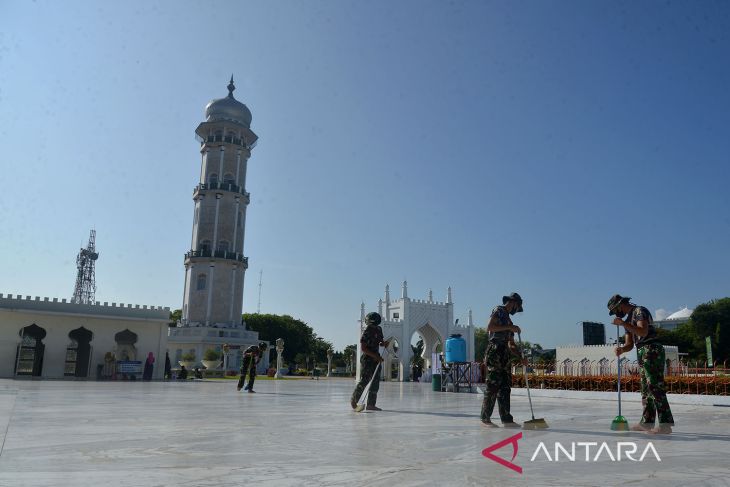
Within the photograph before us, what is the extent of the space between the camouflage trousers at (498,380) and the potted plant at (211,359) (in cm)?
4228

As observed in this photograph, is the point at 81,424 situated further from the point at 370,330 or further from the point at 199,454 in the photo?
the point at 370,330

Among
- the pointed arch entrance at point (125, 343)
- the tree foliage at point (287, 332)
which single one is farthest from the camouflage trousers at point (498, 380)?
the tree foliage at point (287, 332)

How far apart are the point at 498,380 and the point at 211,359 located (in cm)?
4244

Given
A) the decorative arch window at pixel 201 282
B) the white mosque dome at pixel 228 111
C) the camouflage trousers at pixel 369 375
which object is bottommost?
the camouflage trousers at pixel 369 375

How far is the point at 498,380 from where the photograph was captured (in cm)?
657

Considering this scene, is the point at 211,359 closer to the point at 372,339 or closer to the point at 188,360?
the point at 188,360

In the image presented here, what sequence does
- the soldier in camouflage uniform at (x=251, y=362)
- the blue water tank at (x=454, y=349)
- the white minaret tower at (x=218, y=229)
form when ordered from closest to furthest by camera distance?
the soldier in camouflage uniform at (x=251, y=362), the blue water tank at (x=454, y=349), the white minaret tower at (x=218, y=229)

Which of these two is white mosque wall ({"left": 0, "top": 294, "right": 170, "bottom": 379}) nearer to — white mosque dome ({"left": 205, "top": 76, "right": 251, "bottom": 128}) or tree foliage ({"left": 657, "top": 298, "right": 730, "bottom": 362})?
white mosque dome ({"left": 205, "top": 76, "right": 251, "bottom": 128})

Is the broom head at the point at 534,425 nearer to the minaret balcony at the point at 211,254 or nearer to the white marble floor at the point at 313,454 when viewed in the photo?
the white marble floor at the point at 313,454

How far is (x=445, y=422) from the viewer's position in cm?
694

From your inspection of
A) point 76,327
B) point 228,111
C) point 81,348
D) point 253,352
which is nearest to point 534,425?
point 253,352

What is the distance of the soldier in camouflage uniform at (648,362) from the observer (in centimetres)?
621

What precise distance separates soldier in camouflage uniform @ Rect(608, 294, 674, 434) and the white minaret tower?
46.2 m

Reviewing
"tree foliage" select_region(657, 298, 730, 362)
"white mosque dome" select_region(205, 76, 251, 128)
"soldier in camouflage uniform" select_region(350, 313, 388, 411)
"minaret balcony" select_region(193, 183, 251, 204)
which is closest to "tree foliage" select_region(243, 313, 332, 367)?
"minaret balcony" select_region(193, 183, 251, 204)
